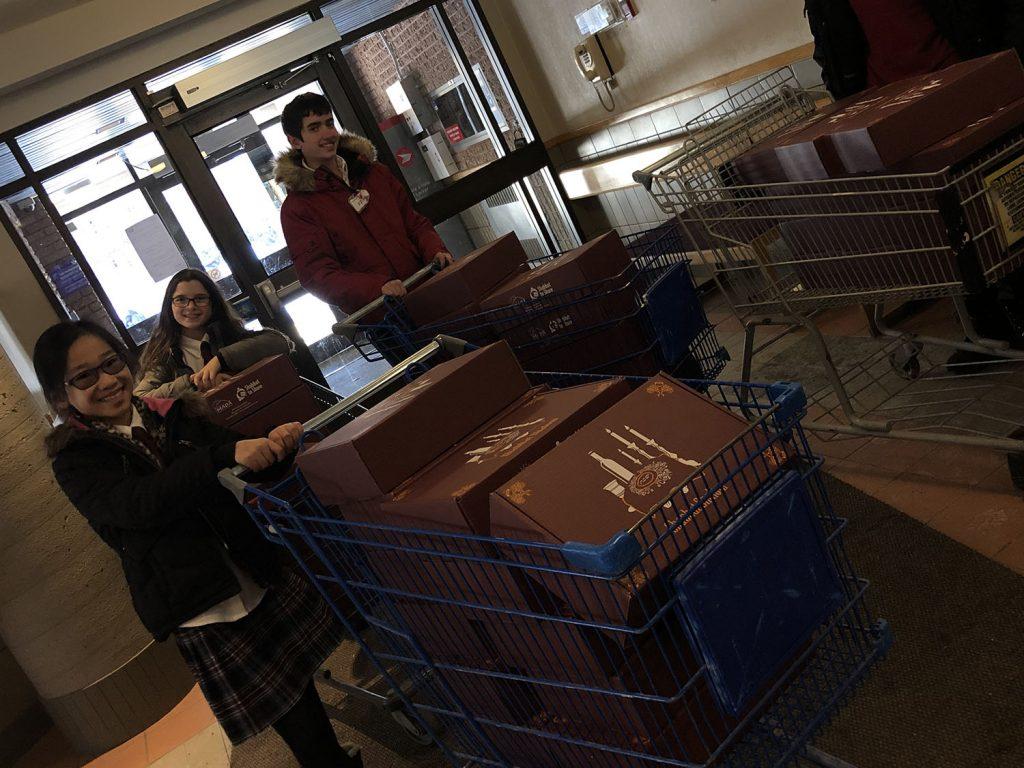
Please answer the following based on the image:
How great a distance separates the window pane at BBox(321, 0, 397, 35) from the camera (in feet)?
20.8

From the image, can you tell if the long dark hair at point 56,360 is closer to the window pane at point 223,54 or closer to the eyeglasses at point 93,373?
the eyeglasses at point 93,373

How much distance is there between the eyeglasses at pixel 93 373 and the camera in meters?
2.35

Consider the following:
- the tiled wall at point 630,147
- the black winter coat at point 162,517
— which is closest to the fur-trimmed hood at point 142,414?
the black winter coat at point 162,517

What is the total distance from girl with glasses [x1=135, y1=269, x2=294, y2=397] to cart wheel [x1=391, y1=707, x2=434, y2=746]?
1.37m

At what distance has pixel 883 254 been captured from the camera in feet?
7.98

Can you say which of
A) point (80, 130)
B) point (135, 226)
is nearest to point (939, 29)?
point (135, 226)

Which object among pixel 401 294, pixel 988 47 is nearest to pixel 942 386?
pixel 988 47

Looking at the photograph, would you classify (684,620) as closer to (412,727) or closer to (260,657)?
(260,657)

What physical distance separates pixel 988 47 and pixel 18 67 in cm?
528

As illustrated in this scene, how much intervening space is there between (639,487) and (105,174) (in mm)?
5518

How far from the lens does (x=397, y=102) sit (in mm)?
6785

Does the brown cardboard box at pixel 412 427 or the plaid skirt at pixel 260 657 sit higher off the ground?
the brown cardboard box at pixel 412 427

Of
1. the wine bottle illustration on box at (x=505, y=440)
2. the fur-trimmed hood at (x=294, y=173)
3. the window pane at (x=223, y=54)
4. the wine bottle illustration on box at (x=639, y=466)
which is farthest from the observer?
the window pane at (x=223, y=54)

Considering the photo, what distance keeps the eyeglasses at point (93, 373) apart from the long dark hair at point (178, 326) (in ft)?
3.71
